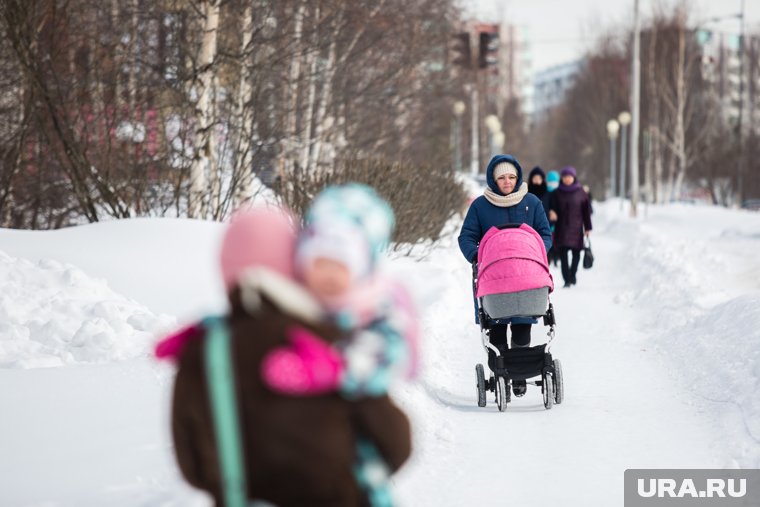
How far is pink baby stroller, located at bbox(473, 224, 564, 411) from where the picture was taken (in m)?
7.67

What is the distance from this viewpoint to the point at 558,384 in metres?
8.02

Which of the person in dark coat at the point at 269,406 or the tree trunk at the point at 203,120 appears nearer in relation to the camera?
the person in dark coat at the point at 269,406

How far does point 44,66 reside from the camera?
1554 centimetres

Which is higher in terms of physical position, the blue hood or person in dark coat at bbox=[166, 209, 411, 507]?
the blue hood

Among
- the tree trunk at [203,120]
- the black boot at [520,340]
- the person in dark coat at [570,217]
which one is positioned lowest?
the black boot at [520,340]

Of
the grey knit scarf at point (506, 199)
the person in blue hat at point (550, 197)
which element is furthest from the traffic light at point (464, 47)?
Answer: the grey knit scarf at point (506, 199)

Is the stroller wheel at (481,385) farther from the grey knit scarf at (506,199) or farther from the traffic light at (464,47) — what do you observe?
the traffic light at (464,47)

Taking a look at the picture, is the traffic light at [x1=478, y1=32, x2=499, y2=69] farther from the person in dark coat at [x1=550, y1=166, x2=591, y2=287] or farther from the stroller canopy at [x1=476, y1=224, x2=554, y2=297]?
the stroller canopy at [x1=476, y1=224, x2=554, y2=297]

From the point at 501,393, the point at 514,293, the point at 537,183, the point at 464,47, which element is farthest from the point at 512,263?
the point at 464,47

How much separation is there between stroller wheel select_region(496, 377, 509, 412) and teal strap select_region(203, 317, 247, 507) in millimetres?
5373

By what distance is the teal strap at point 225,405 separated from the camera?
2.66 m

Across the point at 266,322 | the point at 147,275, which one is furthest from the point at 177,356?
the point at 147,275

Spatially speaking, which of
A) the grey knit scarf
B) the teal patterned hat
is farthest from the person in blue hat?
the teal patterned hat

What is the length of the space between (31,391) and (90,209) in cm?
838
